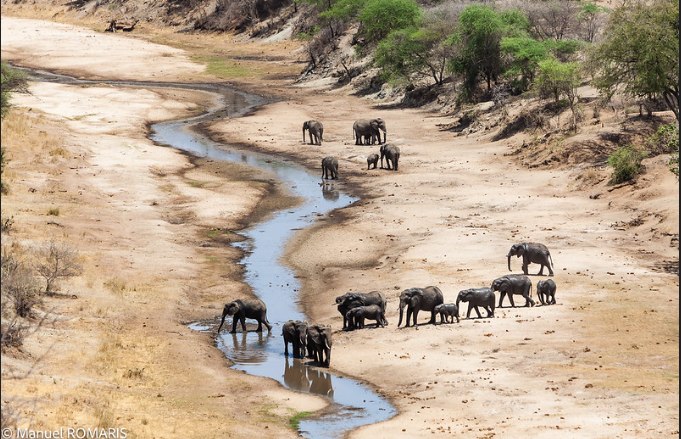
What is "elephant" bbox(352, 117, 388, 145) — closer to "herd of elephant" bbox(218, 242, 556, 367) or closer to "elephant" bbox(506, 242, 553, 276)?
"elephant" bbox(506, 242, 553, 276)

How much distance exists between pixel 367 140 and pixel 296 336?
32091mm

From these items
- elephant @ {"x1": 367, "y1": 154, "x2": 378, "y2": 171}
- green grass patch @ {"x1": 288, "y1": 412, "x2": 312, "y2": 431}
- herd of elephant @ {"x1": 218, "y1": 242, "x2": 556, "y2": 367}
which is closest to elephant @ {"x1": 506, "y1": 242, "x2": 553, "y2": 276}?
herd of elephant @ {"x1": 218, "y1": 242, "x2": 556, "y2": 367}

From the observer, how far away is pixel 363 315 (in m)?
23.7

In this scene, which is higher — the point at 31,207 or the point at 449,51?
the point at 449,51

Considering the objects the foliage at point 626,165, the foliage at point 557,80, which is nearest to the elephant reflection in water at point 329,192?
the foliage at point 626,165

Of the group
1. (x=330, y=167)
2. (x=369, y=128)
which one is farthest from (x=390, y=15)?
(x=330, y=167)

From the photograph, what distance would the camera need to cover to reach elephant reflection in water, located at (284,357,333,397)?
67.1 feet

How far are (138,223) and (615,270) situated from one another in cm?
1872

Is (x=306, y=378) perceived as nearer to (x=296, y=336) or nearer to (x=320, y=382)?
(x=320, y=382)

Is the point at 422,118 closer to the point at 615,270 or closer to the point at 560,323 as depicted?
the point at 615,270

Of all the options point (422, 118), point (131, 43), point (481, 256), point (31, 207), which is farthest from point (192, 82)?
point (481, 256)

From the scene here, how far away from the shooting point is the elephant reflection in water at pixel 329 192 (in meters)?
41.7

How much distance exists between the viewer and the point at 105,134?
186 ft

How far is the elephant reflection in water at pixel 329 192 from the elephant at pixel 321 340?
20.0m
